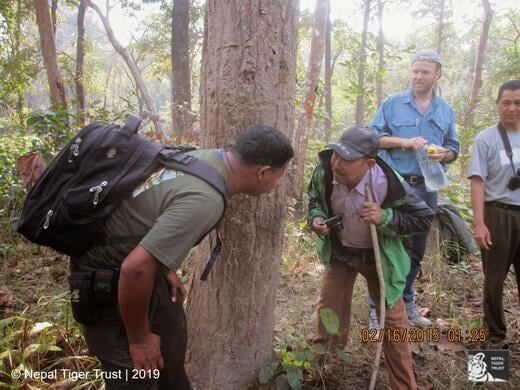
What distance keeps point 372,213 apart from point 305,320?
154 centimetres

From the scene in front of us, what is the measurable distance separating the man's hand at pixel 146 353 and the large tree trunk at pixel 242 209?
2.35 feet

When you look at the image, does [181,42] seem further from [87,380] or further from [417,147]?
[87,380]

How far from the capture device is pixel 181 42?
885 cm

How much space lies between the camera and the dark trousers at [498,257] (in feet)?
9.61

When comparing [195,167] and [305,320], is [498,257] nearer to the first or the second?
[305,320]

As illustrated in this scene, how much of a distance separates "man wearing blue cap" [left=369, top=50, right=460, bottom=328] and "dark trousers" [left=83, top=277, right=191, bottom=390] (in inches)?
69.9

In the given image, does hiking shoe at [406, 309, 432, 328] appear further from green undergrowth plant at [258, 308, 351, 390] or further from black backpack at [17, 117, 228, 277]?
black backpack at [17, 117, 228, 277]

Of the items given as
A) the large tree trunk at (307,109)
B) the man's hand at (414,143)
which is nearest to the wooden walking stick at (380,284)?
the man's hand at (414,143)

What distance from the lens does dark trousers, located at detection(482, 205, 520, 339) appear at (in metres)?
2.93

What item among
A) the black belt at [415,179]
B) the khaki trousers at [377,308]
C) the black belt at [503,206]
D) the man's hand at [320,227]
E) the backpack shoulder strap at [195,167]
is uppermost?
the backpack shoulder strap at [195,167]

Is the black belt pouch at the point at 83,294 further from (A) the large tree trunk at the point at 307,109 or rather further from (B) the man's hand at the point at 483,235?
(A) the large tree trunk at the point at 307,109

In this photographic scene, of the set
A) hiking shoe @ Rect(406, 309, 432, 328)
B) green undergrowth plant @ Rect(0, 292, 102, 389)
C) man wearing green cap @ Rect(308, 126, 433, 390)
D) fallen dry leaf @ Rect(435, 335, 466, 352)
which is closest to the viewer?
man wearing green cap @ Rect(308, 126, 433, 390)

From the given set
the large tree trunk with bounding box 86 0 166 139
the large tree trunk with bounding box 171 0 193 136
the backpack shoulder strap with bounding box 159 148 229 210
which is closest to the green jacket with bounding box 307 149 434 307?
the backpack shoulder strap with bounding box 159 148 229 210

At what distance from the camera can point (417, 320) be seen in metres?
3.37
